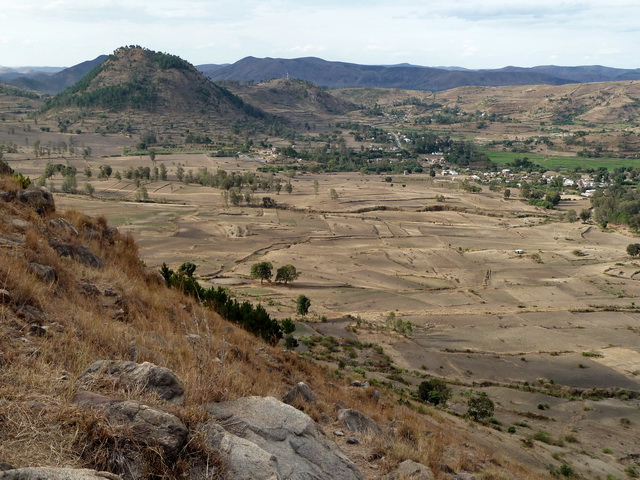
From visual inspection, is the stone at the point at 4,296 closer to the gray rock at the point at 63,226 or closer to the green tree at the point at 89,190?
the gray rock at the point at 63,226

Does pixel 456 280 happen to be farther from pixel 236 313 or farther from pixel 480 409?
pixel 236 313

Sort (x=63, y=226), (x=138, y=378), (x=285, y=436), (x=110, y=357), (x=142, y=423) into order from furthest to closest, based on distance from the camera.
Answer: (x=63, y=226) < (x=110, y=357) < (x=285, y=436) < (x=138, y=378) < (x=142, y=423)

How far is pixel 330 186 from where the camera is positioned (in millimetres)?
123188

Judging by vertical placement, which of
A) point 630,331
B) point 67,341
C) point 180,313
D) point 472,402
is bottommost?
point 630,331

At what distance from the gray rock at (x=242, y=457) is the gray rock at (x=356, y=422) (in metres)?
4.52

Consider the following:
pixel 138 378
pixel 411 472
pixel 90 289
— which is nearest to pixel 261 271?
pixel 90 289

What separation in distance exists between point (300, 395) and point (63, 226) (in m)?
9.27

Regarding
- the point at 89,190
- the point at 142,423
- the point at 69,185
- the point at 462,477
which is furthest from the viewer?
the point at 89,190

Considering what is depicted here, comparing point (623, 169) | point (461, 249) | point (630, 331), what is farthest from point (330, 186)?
point (623, 169)

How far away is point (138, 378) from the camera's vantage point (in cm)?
578

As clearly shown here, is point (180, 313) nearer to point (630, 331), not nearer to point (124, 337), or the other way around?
point (124, 337)

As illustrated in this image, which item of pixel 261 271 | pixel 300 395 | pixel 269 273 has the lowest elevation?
pixel 269 273

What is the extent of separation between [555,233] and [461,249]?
23.9 meters

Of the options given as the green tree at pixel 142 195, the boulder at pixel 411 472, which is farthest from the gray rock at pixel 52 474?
the green tree at pixel 142 195
